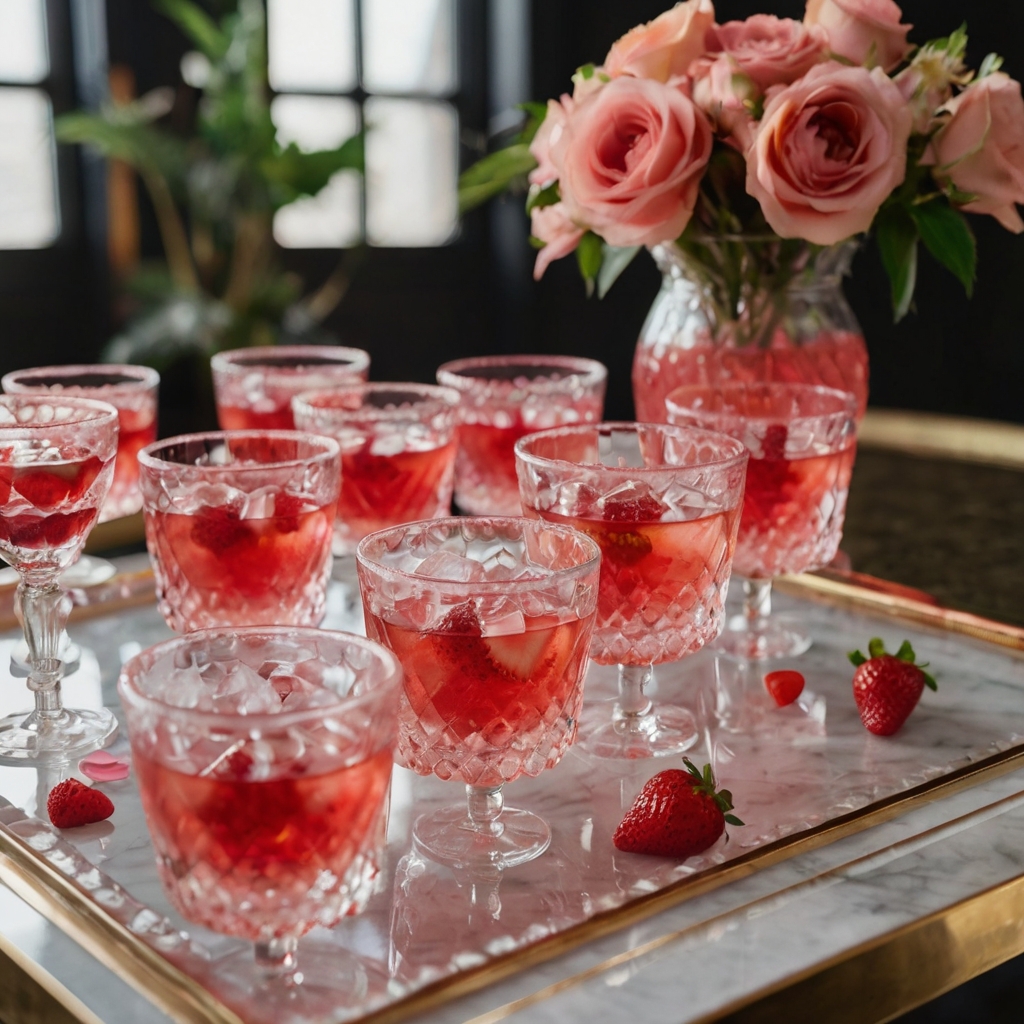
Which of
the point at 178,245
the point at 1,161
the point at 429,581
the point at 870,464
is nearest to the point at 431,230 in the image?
the point at 178,245

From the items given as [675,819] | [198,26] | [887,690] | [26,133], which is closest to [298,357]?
[887,690]

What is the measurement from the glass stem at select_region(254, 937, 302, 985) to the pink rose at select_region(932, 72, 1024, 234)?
1189 millimetres

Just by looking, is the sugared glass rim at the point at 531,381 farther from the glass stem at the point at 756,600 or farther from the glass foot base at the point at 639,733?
the glass foot base at the point at 639,733

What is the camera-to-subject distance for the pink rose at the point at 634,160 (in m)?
1.55

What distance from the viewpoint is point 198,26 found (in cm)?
432

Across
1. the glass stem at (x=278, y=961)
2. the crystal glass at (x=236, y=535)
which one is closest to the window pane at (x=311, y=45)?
the crystal glass at (x=236, y=535)

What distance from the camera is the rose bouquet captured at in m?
1.51

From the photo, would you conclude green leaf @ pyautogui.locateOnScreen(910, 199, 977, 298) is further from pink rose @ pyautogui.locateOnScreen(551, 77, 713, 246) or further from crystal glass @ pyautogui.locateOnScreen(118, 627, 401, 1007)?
crystal glass @ pyautogui.locateOnScreen(118, 627, 401, 1007)

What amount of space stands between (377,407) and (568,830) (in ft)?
2.61

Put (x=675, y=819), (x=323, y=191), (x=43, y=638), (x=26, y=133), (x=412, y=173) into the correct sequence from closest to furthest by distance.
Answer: (x=675, y=819) < (x=43, y=638) < (x=26, y=133) < (x=323, y=191) < (x=412, y=173)

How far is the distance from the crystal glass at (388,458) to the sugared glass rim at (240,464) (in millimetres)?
179

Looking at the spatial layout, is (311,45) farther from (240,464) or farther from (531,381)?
(240,464)

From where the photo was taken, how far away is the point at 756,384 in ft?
5.38

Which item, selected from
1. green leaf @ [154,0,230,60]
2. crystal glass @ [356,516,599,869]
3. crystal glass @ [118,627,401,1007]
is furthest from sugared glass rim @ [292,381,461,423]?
green leaf @ [154,0,230,60]
